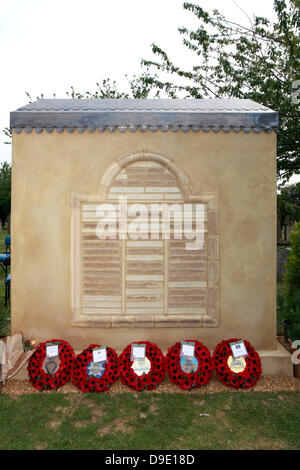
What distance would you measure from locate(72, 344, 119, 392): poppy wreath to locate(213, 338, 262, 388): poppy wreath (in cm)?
152

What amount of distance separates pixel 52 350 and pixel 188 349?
2.02 meters

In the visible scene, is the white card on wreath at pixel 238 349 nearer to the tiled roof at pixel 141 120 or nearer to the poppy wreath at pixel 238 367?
the poppy wreath at pixel 238 367

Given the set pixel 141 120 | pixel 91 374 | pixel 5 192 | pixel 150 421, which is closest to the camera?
pixel 150 421

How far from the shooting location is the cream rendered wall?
184 inches

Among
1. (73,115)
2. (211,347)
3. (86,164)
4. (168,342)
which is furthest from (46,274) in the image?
(211,347)

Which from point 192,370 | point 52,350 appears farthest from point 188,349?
point 52,350

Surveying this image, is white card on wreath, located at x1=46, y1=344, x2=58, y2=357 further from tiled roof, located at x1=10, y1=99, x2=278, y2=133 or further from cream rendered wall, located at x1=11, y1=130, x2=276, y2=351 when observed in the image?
tiled roof, located at x1=10, y1=99, x2=278, y2=133

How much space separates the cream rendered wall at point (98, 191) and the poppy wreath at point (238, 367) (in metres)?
0.32

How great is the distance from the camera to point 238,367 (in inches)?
171

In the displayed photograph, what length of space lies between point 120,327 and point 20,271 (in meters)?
1.82

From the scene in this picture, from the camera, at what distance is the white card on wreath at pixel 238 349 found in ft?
14.3

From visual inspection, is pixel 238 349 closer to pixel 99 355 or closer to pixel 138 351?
pixel 138 351

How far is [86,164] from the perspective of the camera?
15.3 ft

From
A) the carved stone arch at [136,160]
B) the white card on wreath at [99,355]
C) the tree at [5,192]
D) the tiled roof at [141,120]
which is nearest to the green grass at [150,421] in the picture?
the white card on wreath at [99,355]
